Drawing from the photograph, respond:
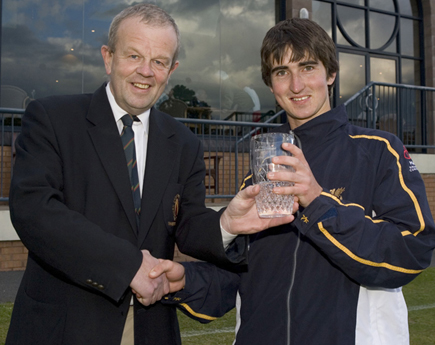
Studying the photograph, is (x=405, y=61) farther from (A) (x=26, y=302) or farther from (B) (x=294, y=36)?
(A) (x=26, y=302)

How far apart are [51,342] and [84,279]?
339mm

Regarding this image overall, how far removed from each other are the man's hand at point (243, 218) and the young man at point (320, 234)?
12 centimetres

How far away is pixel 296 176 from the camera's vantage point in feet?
4.91

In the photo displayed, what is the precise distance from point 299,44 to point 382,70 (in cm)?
1279

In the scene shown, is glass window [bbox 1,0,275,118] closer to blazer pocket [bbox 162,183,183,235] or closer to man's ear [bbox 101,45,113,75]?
man's ear [bbox 101,45,113,75]

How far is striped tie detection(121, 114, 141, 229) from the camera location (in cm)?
203

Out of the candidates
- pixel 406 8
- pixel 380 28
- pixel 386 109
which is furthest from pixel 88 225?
pixel 406 8

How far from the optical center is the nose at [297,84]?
2.00m

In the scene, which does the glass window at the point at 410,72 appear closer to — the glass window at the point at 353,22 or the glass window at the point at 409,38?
the glass window at the point at 409,38

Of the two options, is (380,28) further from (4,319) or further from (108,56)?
(108,56)

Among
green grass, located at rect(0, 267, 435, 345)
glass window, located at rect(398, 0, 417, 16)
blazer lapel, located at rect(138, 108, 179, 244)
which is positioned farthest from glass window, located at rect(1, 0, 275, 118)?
blazer lapel, located at rect(138, 108, 179, 244)

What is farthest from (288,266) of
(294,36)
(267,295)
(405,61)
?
(405,61)

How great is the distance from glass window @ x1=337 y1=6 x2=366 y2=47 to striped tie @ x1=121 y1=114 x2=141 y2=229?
11.9 metres

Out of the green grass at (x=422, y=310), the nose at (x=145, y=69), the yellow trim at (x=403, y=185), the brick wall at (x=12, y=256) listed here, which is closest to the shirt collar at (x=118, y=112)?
the nose at (x=145, y=69)
